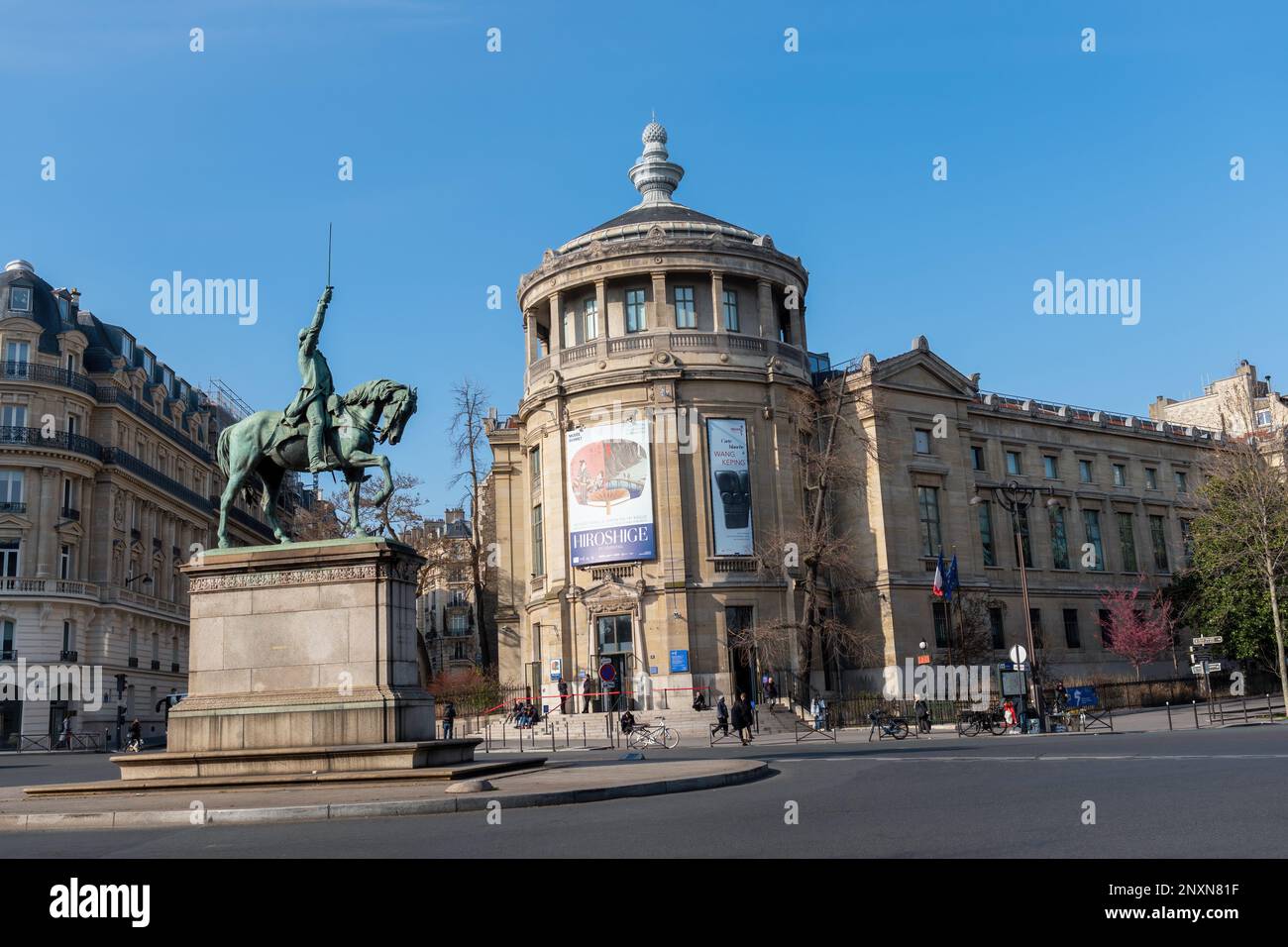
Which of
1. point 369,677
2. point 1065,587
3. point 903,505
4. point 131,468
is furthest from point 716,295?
point 369,677

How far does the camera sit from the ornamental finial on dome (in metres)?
66.4

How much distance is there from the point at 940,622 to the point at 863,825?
159 ft

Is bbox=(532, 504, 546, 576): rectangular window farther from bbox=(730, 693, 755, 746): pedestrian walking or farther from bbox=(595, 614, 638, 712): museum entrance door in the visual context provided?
bbox=(730, 693, 755, 746): pedestrian walking

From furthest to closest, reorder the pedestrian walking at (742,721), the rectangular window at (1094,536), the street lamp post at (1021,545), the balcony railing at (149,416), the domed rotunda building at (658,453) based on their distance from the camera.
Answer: the rectangular window at (1094,536) < the balcony railing at (149,416) < the domed rotunda building at (658,453) < the street lamp post at (1021,545) < the pedestrian walking at (742,721)

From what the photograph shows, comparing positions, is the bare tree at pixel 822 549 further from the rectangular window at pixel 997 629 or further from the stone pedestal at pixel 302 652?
the stone pedestal at pixel 302 652

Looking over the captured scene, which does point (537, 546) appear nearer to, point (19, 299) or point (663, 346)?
point (663, 346)

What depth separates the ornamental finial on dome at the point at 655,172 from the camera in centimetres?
6638

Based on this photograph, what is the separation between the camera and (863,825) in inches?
473

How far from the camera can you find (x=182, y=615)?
72.9 m

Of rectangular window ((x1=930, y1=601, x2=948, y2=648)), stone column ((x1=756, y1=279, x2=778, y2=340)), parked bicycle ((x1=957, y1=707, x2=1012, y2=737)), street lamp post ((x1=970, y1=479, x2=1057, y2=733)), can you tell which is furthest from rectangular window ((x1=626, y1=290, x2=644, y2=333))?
parked bicycle ((x1=957, y1=707, x2=1012, y2=737))

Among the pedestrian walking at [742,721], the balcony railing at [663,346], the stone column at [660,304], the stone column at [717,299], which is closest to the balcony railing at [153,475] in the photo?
the balcony railing at [663,346]

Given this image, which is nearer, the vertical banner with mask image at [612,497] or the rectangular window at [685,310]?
the vertical banner with mask image at [612,497]

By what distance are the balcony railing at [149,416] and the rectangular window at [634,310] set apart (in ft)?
96.4
